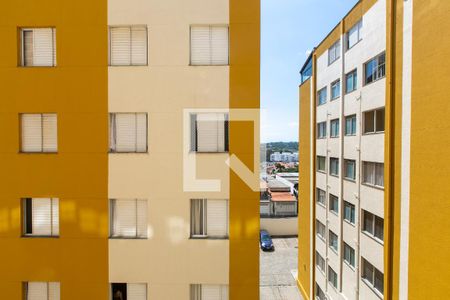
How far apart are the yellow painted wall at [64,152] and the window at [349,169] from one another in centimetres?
1653

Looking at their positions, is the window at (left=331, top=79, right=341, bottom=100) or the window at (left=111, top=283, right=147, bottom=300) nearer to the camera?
the window at (left=111, top=283, right=147, bottom=300)

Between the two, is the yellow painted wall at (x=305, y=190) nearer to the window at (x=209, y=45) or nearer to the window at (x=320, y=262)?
the window at (x=320, y=262)

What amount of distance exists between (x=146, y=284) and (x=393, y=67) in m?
14.5

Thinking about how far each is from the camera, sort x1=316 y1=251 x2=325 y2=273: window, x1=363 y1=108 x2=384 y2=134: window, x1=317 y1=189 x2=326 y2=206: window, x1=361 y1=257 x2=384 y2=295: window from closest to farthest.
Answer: x1=361 y1=257 x2=384 y2=295: window < x1=363 y1=108 x2=384 y2=134: window < x1=316 y1=251 x2=325 y2=273: window < x1=317 y1=189 x2=326 y2=206: window

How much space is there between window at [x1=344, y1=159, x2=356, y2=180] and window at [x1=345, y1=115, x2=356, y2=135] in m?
2.01

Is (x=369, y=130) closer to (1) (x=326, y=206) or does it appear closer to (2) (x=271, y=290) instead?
(1) (x=326, y=206)

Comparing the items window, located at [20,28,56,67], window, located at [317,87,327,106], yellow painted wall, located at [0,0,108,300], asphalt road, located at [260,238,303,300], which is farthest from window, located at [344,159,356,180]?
window, located at [20,28,56,67]

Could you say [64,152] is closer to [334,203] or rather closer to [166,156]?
[166,156]

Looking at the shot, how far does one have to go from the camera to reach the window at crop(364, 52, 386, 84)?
1498 cm

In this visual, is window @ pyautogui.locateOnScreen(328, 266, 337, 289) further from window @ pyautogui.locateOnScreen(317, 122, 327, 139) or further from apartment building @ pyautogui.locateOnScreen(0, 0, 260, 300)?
apartment building @ pyautogui.locateOnScreen(0, 0, 260, 300)

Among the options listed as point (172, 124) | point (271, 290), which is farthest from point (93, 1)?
point (271, 290)

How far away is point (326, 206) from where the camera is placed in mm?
23219

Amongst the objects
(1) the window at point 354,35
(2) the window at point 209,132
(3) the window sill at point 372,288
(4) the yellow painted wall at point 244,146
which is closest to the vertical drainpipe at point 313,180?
(1) the window at point 354,35

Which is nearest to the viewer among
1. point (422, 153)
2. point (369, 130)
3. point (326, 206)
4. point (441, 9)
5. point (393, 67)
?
point (441, 9)
